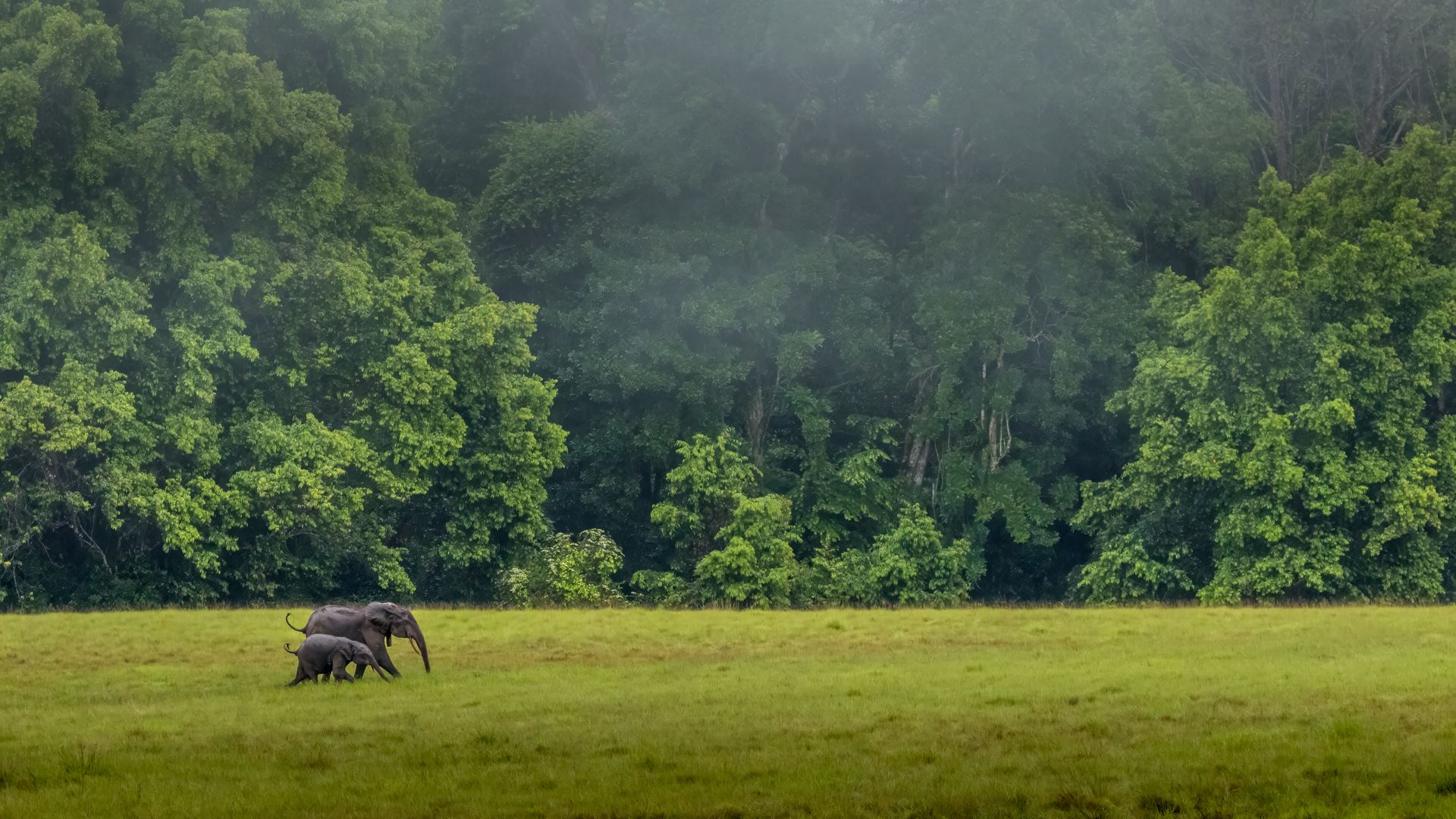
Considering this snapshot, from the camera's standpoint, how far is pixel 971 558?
42969 mm

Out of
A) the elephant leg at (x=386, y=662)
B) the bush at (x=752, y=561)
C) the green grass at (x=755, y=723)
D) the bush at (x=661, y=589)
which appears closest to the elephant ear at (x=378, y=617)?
the elephant leg at (x=386, y=662)

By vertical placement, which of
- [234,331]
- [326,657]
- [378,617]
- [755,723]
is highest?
[234,331]

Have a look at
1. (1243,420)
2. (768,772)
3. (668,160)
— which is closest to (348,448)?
(668,160)

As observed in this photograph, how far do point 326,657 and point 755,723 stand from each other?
19.6ft

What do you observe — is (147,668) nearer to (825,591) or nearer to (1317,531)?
(825,591)


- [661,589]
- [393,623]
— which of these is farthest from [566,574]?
[393,623]

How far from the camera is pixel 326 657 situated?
20172mm

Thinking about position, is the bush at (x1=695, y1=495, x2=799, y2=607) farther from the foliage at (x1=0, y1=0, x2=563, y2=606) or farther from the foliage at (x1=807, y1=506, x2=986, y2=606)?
the foliage at (x1=0, y1=0, x2=563, y2=606)

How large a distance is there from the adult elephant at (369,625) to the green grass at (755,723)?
547mm

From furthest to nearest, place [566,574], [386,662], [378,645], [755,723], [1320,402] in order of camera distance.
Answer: [566,574] < [1320,402] < [378,645] < [386,662] < [755,723]

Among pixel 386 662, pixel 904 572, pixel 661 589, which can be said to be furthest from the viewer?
pixel 661 589

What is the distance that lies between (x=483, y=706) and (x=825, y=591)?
78.3ft

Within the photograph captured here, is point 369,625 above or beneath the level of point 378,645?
above

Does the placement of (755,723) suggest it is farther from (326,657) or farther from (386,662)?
(386,662)
